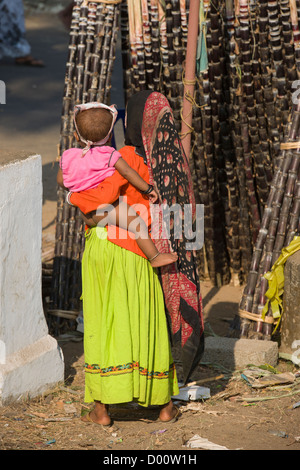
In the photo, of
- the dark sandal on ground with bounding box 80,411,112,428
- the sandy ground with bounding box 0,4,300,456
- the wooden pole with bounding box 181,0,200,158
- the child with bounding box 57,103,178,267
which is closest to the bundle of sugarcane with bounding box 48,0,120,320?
the sandy ground with bounding box 0,4,300,456

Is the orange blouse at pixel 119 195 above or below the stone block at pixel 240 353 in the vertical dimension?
above

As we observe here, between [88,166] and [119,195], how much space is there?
0.21 meters

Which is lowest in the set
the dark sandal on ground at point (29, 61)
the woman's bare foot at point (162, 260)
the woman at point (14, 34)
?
the woman's bare foot at point (162, 260)

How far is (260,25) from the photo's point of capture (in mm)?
4984

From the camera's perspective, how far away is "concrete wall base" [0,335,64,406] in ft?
12.5

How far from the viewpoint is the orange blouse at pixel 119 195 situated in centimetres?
338

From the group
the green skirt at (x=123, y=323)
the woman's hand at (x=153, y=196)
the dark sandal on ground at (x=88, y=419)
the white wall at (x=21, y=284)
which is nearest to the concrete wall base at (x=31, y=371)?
the white wall at (x=21, y=284)

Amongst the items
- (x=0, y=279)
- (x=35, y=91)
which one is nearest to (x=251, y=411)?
(x=0, y=279)

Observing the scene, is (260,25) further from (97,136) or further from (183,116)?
(97,136)

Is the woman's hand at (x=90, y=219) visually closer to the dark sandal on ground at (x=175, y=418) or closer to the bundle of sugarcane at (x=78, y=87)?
the dark sandal on ground at (x=175, y=418)

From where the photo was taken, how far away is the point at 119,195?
11.3 ft

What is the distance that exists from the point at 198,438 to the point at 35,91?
9485 millimetres

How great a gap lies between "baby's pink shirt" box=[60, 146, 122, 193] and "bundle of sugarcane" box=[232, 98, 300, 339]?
1605 millimetres

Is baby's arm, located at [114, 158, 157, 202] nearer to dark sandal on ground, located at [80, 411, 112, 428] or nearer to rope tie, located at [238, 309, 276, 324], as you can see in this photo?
dark sandal on ground, located at [80, 411, 112, 428]
